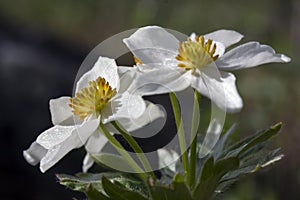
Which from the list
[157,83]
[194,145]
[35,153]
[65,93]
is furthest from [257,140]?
[65,93]

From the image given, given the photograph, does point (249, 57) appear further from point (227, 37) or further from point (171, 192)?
point (171, 192)

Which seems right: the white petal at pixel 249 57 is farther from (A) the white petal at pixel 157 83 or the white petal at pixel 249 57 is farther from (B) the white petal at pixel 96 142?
(B) the white petal at pixel 96 142

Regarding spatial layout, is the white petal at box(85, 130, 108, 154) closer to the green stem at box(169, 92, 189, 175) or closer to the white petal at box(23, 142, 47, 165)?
the white petal at box(23, 142, 47, 165)

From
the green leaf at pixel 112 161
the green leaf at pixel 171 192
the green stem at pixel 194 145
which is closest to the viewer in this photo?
the green leaf at pixel 171 192

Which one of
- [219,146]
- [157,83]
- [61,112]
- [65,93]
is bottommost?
[65,93]

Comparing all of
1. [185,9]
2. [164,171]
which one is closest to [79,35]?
[185,9]

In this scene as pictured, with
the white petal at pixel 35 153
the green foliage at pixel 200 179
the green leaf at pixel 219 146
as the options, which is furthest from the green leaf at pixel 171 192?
the white petal at pixel 35 153
